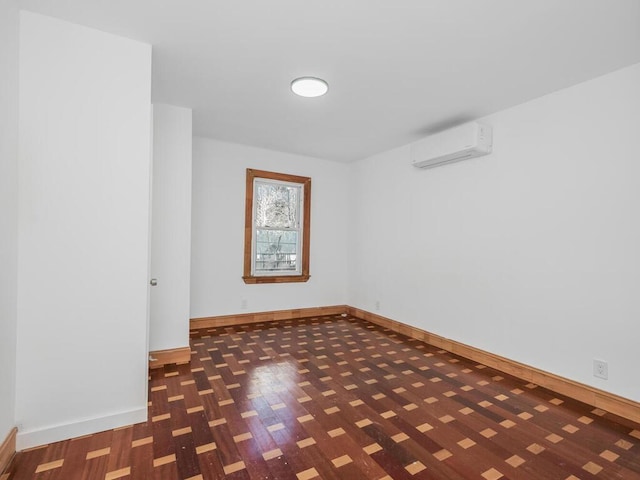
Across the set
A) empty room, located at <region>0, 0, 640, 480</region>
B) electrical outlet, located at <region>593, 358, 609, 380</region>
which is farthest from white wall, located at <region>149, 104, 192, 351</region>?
electrical outlet, located at <region>593, 358, 609, 380</region>

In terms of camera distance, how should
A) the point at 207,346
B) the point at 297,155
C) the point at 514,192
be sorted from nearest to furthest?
the point at 514,192 → the point at 207,346 → the point at 297,155

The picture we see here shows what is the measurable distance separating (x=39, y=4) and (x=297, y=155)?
345 centimetres

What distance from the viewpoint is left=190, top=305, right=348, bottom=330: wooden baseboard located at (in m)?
4.28

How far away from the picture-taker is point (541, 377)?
276 centimetres

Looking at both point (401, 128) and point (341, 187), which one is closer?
point (401, 128)

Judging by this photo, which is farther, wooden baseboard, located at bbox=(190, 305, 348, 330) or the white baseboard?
wooden baseboard, located at bbox=(190, 305, 348, 330)

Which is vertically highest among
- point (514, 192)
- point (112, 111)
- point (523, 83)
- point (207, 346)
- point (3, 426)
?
point (523, 83)

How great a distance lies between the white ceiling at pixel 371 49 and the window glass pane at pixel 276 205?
161 cm

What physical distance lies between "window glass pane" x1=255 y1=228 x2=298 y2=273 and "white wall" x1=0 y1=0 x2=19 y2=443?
311 cm

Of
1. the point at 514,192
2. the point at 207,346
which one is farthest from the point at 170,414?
the point at 514,192

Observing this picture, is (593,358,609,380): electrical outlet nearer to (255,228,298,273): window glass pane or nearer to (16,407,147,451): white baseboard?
(16,407,147,451): white baseboard

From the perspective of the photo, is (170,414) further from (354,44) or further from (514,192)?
(514,192)

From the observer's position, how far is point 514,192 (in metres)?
3.02

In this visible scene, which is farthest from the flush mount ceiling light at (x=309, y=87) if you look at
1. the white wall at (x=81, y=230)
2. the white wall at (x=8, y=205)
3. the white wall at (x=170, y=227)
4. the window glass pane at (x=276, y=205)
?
the window glass pane at (x=276, y=205)
